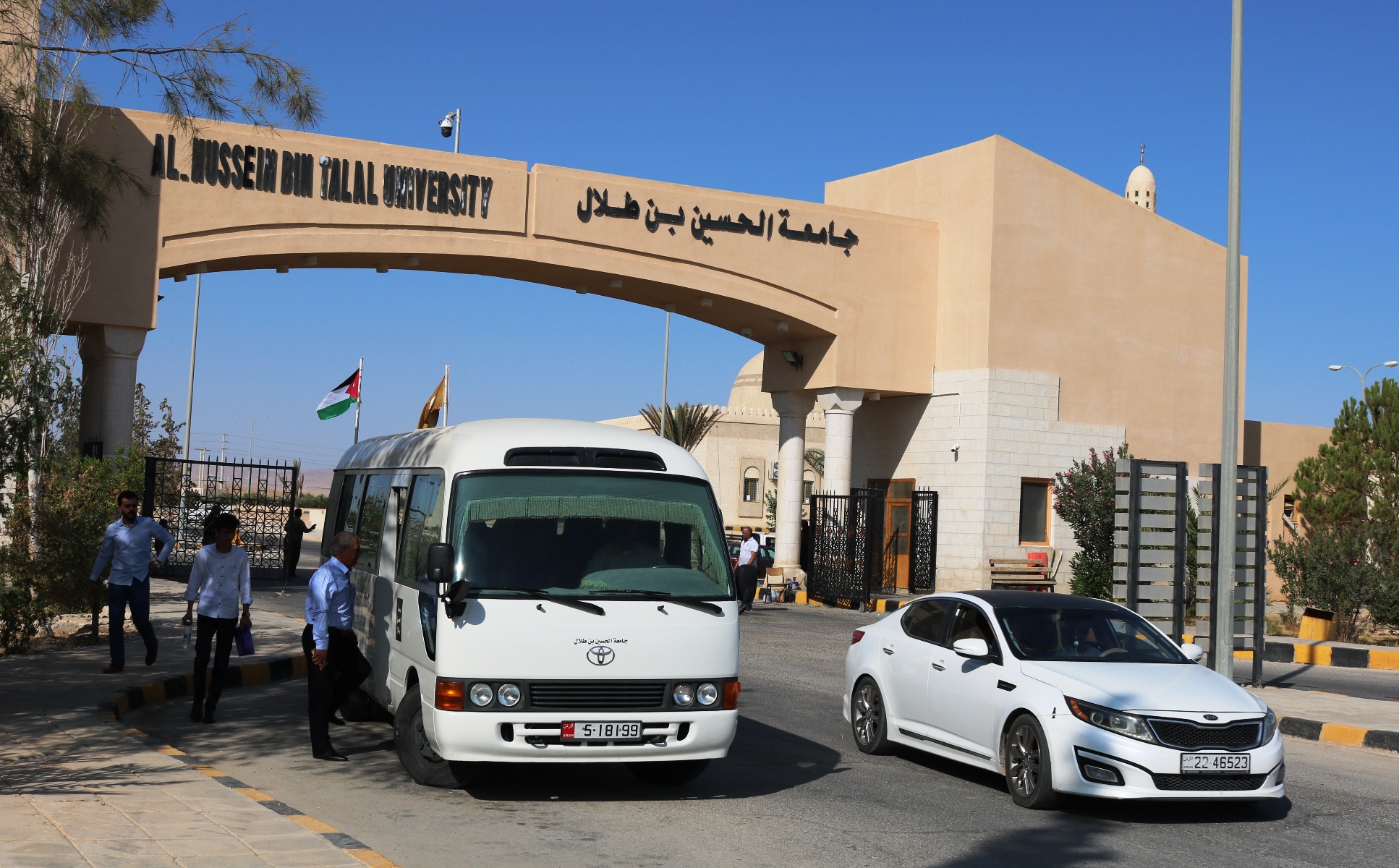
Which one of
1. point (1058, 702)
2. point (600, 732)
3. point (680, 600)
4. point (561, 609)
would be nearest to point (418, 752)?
point (600, 732)

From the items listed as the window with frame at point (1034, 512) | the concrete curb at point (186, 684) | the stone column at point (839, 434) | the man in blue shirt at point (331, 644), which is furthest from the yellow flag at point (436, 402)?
the man in blue shirt at point (331, 644)

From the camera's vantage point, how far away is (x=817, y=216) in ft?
102

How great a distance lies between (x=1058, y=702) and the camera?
852 centimetres

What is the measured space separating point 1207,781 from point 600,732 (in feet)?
12.2

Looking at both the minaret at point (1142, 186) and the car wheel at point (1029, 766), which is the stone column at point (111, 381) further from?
the minaret at point (1142, 186)

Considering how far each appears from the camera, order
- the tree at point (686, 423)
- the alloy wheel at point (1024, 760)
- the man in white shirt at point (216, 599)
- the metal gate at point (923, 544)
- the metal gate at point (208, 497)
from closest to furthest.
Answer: the alloy wheel at point (1024, 760)
the man in white shirt at point (216, 599)
the metal gate at point (208, 497)
the metal gate at point (923, 544)
the tree at point (686, 423)

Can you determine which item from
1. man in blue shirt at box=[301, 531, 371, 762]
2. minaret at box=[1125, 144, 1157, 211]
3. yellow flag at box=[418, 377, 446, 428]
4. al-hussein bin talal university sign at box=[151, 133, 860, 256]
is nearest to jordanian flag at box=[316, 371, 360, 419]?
yellow flag at box=[418, 377, 446, 428]

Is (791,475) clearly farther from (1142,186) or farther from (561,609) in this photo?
(1142,186)

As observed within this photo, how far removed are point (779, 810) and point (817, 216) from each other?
79.3ft

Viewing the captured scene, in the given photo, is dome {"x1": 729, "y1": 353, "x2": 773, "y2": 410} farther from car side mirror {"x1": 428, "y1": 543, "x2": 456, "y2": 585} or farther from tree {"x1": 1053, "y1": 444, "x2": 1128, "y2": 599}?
car side mirror {"x1": 428, "y1": 543, "x2": 456, "y2": 585}

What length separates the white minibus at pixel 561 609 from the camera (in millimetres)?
8102

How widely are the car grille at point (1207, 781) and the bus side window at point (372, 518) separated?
19.7 feet

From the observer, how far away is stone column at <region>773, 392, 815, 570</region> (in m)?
32.8

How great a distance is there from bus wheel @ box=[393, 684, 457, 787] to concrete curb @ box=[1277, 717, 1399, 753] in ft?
24.9
